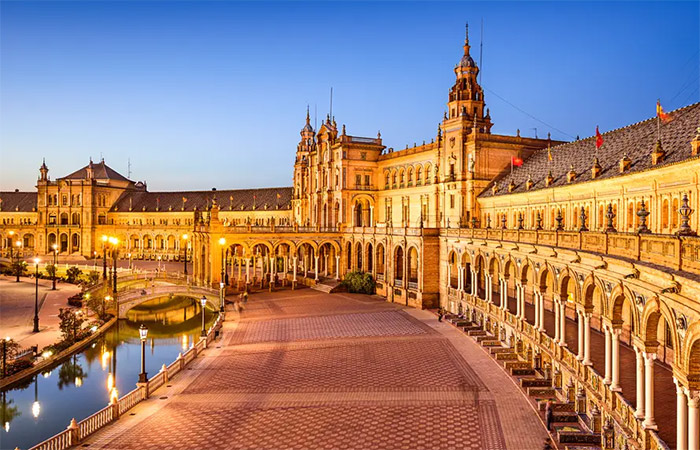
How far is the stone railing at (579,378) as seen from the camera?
53.6 ft

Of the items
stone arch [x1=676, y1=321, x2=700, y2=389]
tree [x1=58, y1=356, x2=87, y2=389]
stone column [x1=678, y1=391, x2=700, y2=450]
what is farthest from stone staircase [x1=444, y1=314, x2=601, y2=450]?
tree [x1=58, y1=356, x2=87, y2=389]

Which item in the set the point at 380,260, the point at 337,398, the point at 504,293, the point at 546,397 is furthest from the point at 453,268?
the point at 337,398

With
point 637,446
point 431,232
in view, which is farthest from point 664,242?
point 431,232

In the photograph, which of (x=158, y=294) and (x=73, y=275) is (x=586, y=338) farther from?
(x=73, y=275)

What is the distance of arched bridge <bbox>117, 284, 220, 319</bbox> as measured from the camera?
178ft

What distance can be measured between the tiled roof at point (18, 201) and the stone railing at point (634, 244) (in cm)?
11804

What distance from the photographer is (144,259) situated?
107 meters

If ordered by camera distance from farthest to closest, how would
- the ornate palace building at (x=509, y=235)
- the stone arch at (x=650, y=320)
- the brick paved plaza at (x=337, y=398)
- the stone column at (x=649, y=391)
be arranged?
the brick paved plaza at (x=337, y=398)
the ornate palace building at (x=509, y=235)
the stone column at (x=649, y=391)
the stone arch at (x=650, y=320)

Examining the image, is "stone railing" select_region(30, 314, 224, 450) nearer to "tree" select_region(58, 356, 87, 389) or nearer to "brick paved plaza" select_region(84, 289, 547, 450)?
"brick paved plaza" select_region(84, 289, 547, 450)

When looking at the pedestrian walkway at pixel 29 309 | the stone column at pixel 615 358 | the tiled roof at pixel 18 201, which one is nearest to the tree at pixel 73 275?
the pedestrian walkway at pixel 29 309

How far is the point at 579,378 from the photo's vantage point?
22625 mm

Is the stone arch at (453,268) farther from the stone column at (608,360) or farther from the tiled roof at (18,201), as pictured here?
the tiled roof at (18,201)

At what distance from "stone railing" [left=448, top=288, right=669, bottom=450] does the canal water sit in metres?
24.1

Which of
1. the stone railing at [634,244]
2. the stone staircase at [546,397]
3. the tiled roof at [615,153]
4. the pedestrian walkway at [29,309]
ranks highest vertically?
the tiled roof at [615,153]
